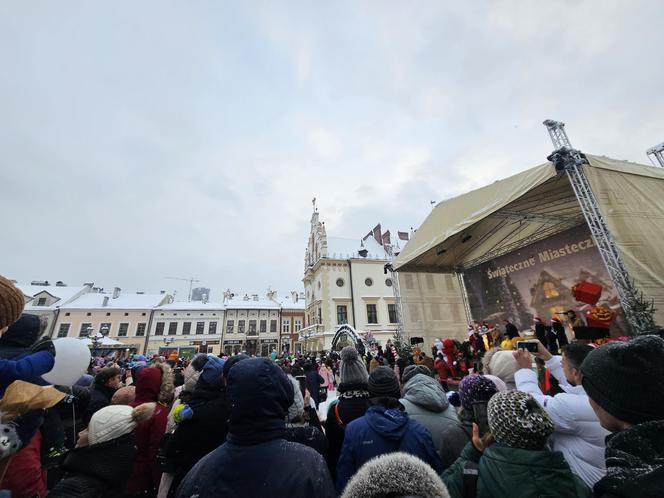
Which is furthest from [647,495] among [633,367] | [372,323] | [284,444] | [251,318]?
[251,318]

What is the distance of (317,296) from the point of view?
3284 centimetres

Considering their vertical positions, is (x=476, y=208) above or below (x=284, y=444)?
above

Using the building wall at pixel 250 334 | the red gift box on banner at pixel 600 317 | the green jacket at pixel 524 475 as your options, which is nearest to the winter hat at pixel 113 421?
the green jacket at pixel 524 475

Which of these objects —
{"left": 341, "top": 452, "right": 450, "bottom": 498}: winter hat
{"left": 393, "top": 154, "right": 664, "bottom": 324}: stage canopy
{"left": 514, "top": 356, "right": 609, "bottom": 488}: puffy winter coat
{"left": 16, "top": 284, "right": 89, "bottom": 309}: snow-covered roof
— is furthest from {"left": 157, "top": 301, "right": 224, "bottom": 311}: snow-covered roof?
{"left": 341, "top": 452, "right": 450, "bottom": 498}: winter hat

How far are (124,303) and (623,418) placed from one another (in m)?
56.0

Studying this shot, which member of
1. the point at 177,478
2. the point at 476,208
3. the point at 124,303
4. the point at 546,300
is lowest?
the point at 177,478

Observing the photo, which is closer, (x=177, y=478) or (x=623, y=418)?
(x=623, y=418)

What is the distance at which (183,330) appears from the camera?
150 ft

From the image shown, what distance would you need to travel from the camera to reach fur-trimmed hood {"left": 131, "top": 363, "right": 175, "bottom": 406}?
3404 millimetres

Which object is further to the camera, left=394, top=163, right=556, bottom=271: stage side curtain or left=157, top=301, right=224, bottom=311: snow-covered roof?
left=157, top=301, right=224, bottom=311: snow-covered roof

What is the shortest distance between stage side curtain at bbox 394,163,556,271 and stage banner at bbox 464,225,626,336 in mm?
5399

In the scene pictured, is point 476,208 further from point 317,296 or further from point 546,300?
point 317,296

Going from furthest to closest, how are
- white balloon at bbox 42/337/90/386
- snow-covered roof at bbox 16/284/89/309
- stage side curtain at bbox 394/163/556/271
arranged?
snow-covered roof at bbox 16/284/89/309, stage side curtain at bbox 394/163/556/271, white balloon at bbox 42/337/90/386

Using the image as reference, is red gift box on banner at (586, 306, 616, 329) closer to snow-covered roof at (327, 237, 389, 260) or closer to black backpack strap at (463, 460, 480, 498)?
black backpack strap at (463, 460, 480, 498)
